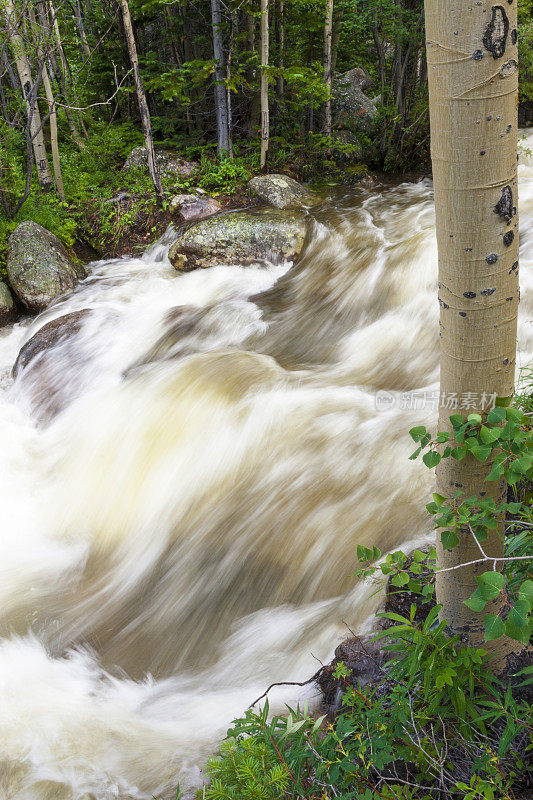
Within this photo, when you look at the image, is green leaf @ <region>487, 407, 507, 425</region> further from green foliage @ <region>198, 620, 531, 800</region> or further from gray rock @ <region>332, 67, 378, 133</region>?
gray rock @ <region>332, 67, 378, 133</region>

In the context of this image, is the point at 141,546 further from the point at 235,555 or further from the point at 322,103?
the point at 322,103

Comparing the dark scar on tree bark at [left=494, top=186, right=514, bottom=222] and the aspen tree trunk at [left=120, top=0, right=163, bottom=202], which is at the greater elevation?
the aspen tree trunk at [left=120, top=0, right=163, bottom=202]

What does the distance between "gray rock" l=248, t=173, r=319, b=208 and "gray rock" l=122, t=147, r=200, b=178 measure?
1.60 metres

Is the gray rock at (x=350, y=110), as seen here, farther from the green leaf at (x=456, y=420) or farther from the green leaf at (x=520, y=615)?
the green leaf at (x=520, y=615)

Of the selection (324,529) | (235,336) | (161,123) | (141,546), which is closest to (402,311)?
(235,336)

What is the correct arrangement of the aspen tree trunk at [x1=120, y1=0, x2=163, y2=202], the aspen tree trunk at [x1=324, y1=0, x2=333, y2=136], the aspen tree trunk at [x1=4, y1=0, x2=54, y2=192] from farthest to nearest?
the aspen tree trunk at [x1=324, y1=0, x2=333, y2=136] < the aspen tree trunk at [x1=120, y1=0, x2=163, y2=202] < the aspen tree trunk at [x1=4, y1=0, x2=54, y2=192]

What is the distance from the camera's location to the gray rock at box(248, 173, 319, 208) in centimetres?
945

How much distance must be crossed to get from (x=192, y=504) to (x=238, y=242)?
16.0ft

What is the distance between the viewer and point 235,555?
385 centimetres

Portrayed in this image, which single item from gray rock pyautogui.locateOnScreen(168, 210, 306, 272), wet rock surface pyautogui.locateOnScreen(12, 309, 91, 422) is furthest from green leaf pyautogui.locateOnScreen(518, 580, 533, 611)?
gray rock pyautogui.locateOnScreen(168, 210, 306, 272)

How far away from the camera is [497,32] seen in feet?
4.06

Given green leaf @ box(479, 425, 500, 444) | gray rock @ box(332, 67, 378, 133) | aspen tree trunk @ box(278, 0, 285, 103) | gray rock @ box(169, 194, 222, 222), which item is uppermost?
aspen tree trunk @ box(278, 0, 285, 103)

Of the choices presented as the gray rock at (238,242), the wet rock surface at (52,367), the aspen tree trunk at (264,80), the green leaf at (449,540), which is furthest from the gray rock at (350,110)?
the green leaf at (449,540)

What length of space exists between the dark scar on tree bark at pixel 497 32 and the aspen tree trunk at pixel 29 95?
8.18 m
